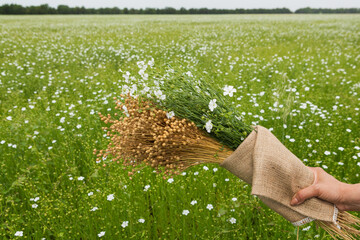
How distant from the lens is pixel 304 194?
1585mm

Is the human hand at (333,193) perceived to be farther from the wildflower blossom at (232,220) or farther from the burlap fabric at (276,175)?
the wildflower blossom at (232,220)

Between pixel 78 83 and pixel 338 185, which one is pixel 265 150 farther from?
pixel 78 83

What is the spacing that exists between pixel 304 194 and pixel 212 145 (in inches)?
24.8

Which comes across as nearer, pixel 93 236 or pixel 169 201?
pixel 93 236

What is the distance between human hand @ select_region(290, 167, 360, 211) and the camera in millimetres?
1598

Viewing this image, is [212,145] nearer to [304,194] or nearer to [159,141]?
[159,141]

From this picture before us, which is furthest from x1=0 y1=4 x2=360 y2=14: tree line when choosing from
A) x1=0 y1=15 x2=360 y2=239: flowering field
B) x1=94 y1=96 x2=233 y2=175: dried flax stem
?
x1=94 y1=96 x2=233 y2=175: dried flax stem

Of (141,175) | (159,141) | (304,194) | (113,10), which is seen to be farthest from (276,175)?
(113,10)

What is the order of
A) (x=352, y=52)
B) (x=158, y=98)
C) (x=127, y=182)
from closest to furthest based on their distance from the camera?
(x=158, y=98)
(x=127, y=182)
(x=352, y=52)

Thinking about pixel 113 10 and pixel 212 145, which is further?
pixel 113 10

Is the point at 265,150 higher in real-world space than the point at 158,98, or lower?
lower

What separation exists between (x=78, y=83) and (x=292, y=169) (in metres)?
6.09

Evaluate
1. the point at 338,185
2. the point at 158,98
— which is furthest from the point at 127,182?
the point at 338,185

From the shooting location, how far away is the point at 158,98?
5.89 feet
